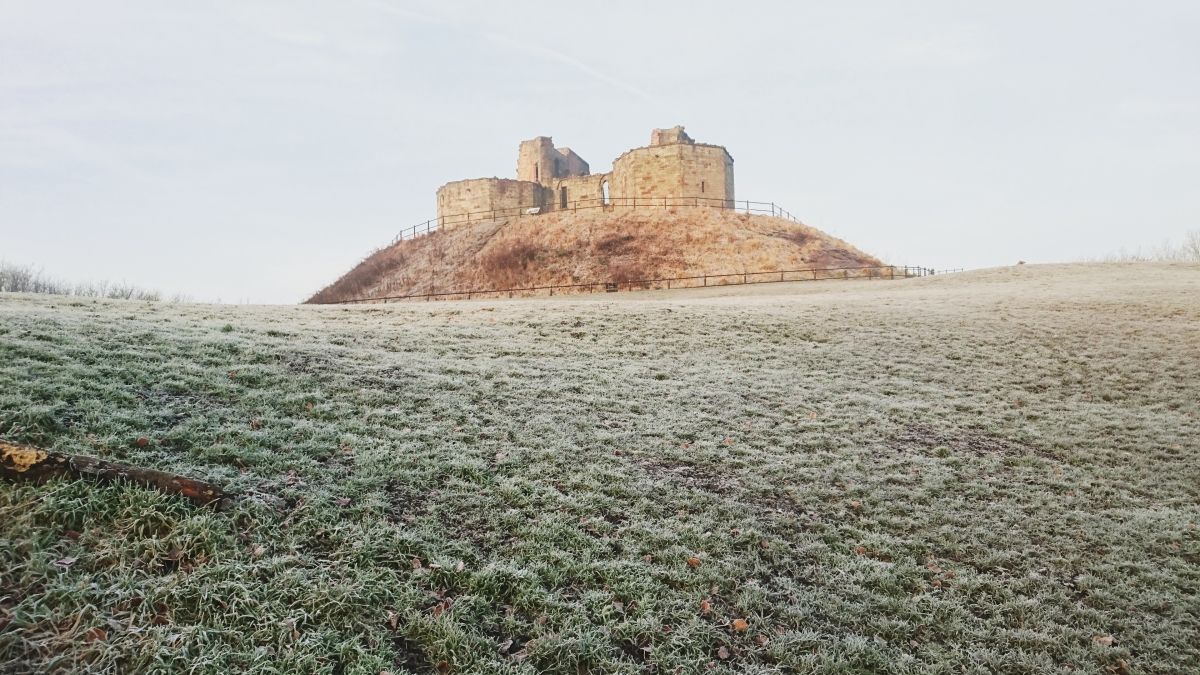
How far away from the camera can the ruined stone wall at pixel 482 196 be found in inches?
2322

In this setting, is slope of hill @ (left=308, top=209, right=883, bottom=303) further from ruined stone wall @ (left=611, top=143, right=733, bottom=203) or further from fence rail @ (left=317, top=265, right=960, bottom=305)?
ruined stone wall @ (left=611, top=143, right=733, bottom=203)

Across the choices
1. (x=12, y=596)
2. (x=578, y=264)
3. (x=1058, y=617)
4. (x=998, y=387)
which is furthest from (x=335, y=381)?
(x=578, y=264)

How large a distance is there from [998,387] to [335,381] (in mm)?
11109

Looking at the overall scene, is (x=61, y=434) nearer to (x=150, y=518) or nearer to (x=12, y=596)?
(x=150, y=518)

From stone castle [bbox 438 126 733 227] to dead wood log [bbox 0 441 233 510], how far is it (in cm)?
4914

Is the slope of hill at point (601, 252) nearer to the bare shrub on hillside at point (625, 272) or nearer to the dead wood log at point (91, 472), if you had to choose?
the bare shrub on hillside at point (625, 272)

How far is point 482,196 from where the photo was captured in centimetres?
5903

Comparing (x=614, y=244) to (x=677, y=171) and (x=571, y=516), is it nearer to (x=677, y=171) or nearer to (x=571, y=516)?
(x=677, y=171)

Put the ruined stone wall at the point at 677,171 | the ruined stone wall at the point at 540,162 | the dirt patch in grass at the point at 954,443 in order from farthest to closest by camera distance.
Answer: the ruined stone wall at the point at 540,162 < the ruined stone wall at the point at 677,171 < the dirt patch in grass at the point at 954,443

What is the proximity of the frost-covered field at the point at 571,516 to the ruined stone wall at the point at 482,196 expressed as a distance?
159ft

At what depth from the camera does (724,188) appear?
54.5 meters

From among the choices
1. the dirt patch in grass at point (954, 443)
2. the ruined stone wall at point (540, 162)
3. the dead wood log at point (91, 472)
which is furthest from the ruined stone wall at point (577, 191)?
the dead wood log at point (91, 472)

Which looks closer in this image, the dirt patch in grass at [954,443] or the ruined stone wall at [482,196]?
the dirt patch in grass at [954,443]

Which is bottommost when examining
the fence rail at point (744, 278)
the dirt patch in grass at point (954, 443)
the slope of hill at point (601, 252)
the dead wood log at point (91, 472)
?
the dirt patch in grass at point (954, 443)
